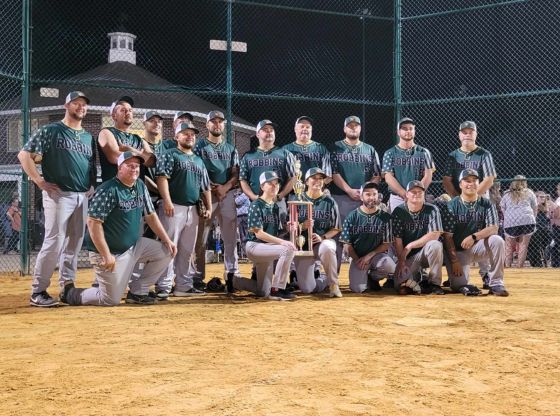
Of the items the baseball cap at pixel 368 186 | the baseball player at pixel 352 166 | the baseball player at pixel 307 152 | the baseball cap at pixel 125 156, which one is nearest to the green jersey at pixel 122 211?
the baseball cap at pixel 125 156

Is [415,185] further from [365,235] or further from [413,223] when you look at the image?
[365,235]

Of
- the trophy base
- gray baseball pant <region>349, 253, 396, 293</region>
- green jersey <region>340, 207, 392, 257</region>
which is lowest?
gray baseball pant <region>349, 253, 396, 293</region>

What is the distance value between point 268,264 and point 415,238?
189 cm

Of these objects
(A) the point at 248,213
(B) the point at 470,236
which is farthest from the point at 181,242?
(B) the point at 470,236

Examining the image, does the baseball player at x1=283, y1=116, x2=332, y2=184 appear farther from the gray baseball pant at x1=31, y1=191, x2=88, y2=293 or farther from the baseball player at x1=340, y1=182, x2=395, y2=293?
the gray baseball pant at x1=31, y1=191, x2=88, y2=293

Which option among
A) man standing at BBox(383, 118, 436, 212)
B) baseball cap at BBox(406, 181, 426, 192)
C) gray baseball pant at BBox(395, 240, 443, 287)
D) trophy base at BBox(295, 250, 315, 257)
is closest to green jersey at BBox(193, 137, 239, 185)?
trophy base at BBox(295, 250, 315, 257)

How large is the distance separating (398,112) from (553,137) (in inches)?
442

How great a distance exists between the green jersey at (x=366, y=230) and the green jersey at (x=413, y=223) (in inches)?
5.5

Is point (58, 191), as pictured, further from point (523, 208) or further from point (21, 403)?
point (523, 208)

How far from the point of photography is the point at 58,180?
21.2 ft

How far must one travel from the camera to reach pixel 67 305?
657cm

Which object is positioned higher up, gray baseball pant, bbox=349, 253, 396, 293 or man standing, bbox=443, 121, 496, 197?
man standing, bbox=443, 121, 496, 197

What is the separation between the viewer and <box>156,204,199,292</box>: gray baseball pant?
7.12 meters

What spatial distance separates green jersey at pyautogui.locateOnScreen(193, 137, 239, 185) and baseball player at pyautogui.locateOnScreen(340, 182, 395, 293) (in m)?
1.64
